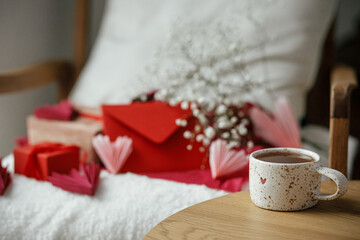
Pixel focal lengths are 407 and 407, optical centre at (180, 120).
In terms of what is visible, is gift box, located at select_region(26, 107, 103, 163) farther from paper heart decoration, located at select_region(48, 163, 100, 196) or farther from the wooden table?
the wooden table

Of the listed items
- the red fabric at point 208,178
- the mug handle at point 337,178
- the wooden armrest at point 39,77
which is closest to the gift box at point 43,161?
the red fabric at point 208,178

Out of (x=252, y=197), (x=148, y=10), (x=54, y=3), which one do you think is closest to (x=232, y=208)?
(x=252, y=197)

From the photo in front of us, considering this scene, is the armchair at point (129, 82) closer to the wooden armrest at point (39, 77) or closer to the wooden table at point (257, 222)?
the wooden armrest at point (39, 77)

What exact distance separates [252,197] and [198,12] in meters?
0.71

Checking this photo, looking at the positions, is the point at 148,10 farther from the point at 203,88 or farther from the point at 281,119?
the point at 281,119

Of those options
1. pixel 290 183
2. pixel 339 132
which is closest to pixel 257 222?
pixel 290 183

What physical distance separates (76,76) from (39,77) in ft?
0.81

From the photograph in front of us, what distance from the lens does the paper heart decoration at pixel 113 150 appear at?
2.56ft

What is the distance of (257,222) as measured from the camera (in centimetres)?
45

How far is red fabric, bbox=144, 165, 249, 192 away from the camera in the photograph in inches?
27.9

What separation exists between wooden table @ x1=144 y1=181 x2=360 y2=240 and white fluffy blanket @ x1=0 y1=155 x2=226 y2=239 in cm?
17

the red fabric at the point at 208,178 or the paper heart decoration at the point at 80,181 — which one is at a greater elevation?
the paper heart decoration at the point at 80,181

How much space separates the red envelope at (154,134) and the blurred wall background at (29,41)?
67 cm

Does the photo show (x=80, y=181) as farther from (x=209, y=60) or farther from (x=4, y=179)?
(x=209, y=60)
